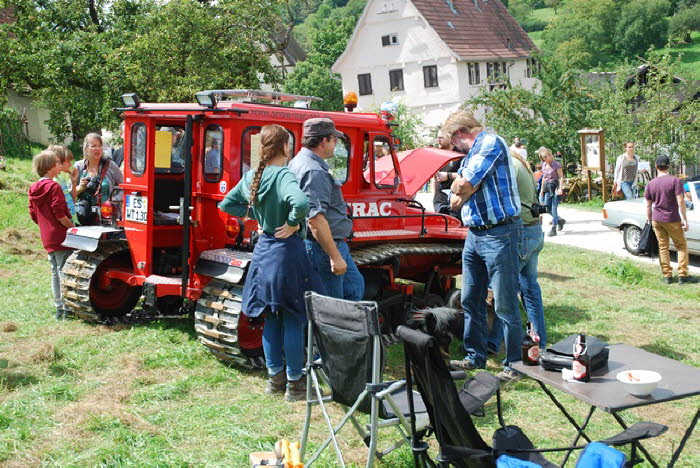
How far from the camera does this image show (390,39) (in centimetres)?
4638

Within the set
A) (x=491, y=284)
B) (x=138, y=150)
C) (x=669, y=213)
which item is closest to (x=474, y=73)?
(x=669, y=213)

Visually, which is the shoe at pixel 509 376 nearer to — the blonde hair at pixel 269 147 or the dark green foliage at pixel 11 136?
the blonde hair at pixel 269 147

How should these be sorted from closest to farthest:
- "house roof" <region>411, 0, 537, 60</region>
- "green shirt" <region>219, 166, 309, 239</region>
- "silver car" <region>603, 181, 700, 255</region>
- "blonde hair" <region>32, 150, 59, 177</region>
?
"green shirt" <region>219, 166, 309, 239</region> → "blonde hair" <region>32, 150, 59, 177</region> → "silver car" <region>603, 181, 700, 255</region> → "house roof" <region>411, 0, 537, 60</region>

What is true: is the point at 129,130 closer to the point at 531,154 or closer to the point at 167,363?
the point at 167,363

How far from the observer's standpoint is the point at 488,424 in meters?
5.09

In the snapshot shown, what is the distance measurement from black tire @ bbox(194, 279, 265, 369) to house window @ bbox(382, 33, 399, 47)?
4164cm

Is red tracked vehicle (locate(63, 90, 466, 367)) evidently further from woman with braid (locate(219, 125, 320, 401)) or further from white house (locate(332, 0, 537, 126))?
white house (locate(332, 0, 537, 126))

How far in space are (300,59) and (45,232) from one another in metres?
60.9

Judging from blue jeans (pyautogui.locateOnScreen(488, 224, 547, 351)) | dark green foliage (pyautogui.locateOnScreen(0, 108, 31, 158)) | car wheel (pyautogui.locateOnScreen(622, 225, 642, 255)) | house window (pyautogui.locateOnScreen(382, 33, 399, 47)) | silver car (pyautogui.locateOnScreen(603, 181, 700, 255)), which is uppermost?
house window (pyautogui.locateOnScreen(382, 33, 399, 47))

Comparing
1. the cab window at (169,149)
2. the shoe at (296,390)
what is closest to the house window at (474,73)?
the cab window at (169,149)

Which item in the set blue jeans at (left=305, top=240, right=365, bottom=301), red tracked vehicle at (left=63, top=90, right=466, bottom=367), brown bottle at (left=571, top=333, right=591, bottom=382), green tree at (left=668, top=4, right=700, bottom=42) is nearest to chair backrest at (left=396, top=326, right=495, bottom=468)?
brown bottle at (left=571, top=333, right=591, bottom=382)

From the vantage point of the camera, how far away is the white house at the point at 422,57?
44.7 m

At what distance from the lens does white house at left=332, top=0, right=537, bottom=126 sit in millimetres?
44688

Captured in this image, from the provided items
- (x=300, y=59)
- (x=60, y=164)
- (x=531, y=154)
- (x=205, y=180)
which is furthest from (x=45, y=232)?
(x=300, y=59)
